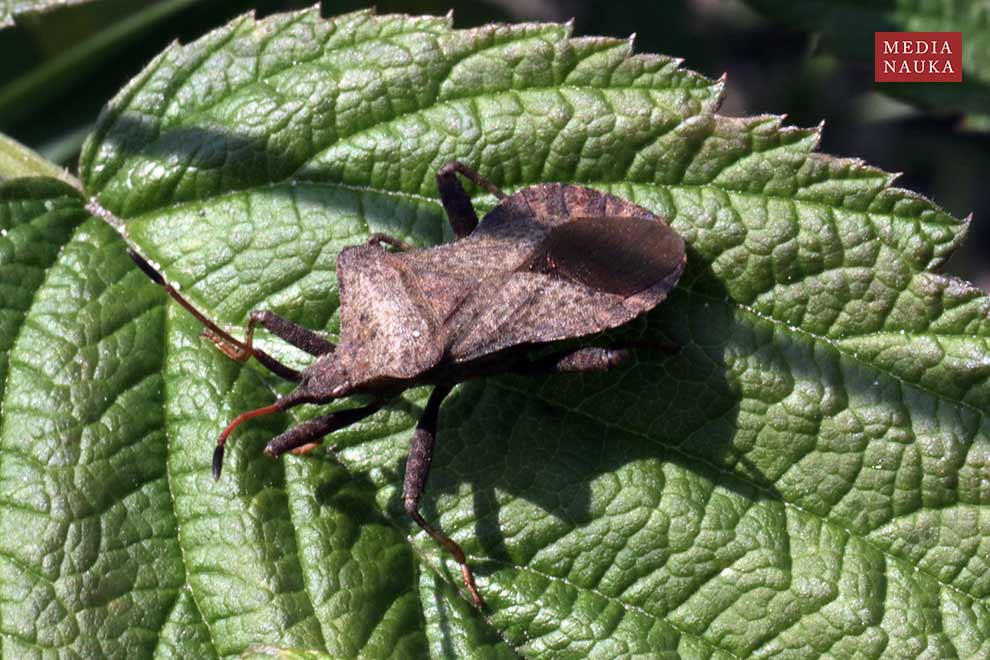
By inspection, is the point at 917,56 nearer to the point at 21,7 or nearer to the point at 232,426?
the point at 232,426

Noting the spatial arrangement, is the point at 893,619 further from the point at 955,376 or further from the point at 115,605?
the point at 115,605

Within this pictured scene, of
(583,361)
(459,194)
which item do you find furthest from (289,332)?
(583,361)

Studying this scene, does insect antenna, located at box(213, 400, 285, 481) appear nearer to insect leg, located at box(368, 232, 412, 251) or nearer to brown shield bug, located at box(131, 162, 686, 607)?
brown shield bug, located at box(131, 162, 686, 607)

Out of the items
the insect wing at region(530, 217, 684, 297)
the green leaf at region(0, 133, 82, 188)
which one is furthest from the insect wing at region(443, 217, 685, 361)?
the green leaf at region(0, 133, 82, 188)

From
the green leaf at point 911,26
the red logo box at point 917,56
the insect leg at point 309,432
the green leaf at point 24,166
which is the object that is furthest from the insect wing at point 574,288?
the red logo box at point 917,56

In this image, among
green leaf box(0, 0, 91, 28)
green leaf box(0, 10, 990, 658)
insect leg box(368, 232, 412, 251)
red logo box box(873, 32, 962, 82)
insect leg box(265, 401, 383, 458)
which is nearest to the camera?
green leaf box(0, 10, 990, 658)

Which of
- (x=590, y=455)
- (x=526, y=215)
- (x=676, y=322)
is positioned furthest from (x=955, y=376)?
(x=526, y=215)

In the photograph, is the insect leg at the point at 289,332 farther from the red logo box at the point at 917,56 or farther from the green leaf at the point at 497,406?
the red logo box at the point at 917,56
